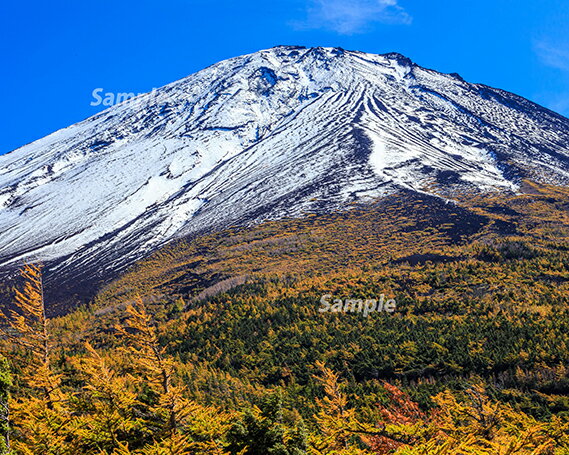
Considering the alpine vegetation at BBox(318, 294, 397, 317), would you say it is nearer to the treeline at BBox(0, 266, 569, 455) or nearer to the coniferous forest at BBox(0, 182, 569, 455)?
the coniferous forest at BBox(0, 182, 569, 455)

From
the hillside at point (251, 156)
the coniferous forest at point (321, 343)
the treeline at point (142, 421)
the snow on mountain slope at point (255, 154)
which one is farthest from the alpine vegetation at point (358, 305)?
the snow on mountain slope at point (255, 154)

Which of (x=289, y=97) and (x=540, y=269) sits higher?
(x=289, y=97)

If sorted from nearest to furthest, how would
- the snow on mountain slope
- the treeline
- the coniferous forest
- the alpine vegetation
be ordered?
the treeline < the coniferous forest < the alpine vegetation < the snow on mountain slope

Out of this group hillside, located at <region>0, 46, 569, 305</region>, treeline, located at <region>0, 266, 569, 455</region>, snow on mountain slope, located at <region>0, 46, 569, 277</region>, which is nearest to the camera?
treeline, located at <region>0, 266, 569, 455</region>

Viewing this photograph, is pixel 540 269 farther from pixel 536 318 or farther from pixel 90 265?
pixel 90 265

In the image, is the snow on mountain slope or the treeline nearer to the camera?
the treeline

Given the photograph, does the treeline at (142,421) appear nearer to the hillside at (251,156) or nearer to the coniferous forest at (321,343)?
the coniferous forest at (321,343)

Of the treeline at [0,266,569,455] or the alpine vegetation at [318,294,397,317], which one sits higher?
the alpine vegetation at [318,294,397,317]

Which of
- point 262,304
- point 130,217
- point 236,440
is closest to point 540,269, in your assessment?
point 262,304

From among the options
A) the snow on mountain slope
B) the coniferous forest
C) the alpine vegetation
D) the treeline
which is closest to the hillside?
the snow on mountain slope
